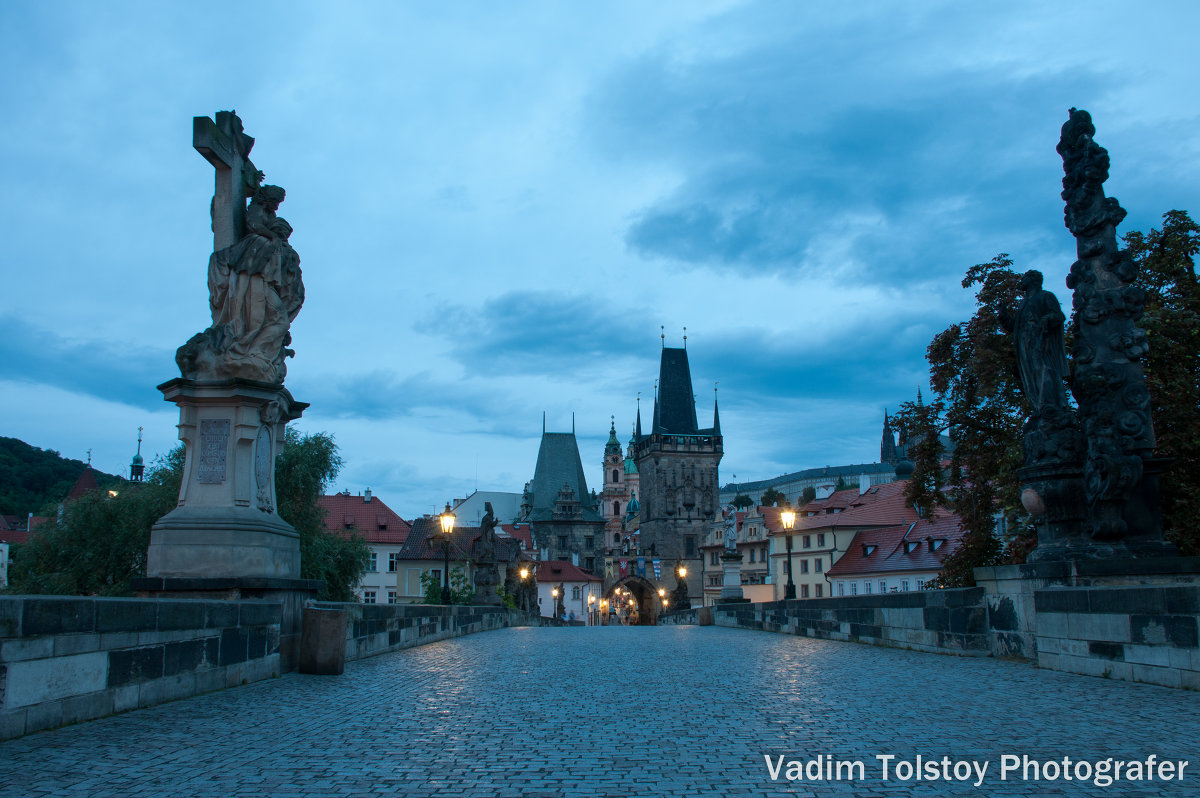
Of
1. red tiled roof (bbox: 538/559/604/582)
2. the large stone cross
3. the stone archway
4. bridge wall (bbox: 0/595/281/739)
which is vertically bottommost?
the stone archway

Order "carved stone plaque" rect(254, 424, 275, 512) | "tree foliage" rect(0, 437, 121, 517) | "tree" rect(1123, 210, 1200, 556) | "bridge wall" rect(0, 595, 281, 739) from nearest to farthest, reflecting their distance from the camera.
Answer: "bridge wall" rect(0, 595, 281, 739), "carved stone plaque" rect(254, 424, 275, 512), "tree" rect(1123, 210, 1200, 556), "tree foliage" rect(0, 437, 121, 517)

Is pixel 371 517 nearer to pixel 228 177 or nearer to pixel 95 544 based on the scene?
pixel 95 544

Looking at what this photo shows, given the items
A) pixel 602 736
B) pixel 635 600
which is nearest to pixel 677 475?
pixel 635 600

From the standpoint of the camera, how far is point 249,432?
9.02 metres

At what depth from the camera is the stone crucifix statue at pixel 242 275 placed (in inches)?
357

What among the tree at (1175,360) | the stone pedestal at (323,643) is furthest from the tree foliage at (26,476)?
the tree at (1175,360)

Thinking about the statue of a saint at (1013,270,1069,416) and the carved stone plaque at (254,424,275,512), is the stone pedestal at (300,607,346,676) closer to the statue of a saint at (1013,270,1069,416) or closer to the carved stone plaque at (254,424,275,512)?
the carved stone plaque at (254,424,275,512)

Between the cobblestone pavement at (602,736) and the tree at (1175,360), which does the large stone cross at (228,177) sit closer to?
the cobblestone pavement at (602,736)

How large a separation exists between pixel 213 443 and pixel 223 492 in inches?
19.8

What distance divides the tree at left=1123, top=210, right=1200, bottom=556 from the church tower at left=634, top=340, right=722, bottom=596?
89.9m

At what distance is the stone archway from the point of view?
108 metres

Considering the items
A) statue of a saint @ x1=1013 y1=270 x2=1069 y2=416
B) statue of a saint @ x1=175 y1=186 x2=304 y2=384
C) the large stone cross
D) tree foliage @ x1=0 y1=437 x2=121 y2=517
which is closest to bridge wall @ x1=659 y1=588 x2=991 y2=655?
statue of a saint @ x1=1013 y1=270 x2=1069 y2=416

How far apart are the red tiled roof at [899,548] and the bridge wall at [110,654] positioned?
44142 mm

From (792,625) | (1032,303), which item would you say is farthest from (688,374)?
(1032,303)
